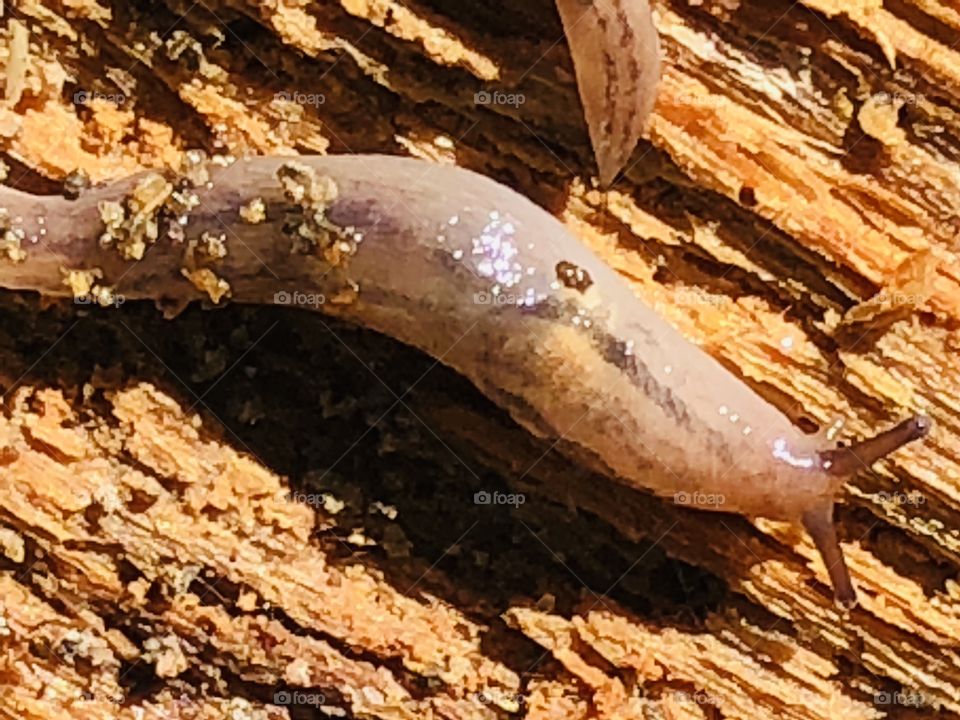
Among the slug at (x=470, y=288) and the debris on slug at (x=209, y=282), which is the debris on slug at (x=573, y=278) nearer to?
the slug at (x=470, y=288)

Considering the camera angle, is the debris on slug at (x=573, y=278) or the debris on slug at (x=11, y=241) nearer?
the debris on slug at (x=573, y=278)

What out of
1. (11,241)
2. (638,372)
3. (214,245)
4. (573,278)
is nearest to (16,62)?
(11,241)

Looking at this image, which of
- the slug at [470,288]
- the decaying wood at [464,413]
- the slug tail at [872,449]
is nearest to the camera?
the slug at [470,288]

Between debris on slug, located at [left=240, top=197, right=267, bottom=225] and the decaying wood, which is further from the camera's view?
the decaying wood

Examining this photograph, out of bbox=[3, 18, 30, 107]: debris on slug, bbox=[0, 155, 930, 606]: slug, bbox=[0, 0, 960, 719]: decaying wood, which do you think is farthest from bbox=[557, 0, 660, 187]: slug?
bbox=[3, 18, 30, 107]: debris on slug

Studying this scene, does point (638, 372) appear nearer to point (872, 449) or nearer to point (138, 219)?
point (872, 449)

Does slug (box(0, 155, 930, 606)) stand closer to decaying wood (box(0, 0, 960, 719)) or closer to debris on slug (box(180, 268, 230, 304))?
debris on slug (box(180, 268, 230, 304))

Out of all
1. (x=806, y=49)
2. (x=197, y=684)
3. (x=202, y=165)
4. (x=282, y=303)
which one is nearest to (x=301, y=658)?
(x=197, y=684)

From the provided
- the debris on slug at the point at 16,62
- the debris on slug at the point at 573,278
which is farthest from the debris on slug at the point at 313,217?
the debris on slug at the point at 16,62
